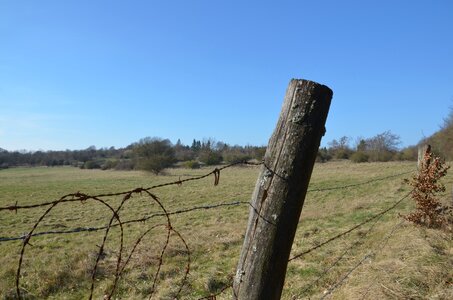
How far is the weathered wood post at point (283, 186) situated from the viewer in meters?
1.92

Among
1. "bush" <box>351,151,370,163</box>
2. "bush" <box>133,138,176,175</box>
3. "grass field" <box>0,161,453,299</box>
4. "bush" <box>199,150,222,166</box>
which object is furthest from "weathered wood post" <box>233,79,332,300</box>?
"bush" <box>199,150,222,166</box>

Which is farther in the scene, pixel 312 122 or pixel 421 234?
pixel 421 234

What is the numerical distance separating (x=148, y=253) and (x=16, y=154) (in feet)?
418

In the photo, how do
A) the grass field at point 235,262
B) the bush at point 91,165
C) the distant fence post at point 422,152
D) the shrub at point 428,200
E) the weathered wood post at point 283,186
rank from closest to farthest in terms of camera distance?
the weathered wood post at point 283,186, the grass field at point 235,262, the shrub at point 428,200, the distant fence post at point 422,152, the bush at point 91,165

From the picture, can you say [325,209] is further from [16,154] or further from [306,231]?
[16,154]

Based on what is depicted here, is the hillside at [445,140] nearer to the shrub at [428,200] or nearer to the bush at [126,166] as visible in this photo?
the shrub at [428,200]

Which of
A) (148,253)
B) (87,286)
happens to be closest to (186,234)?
(148,253)

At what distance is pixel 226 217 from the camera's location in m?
14.2

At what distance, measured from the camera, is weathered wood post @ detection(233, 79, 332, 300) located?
192 cm

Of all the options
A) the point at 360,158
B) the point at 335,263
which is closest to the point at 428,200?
the point at 335,263

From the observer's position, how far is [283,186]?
192 cm

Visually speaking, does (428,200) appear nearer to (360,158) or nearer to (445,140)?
(445,140)

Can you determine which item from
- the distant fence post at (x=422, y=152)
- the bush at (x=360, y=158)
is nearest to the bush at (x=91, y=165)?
the bush at (x=360, y=158)

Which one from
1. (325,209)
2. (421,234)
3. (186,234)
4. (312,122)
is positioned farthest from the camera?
(325,209)
